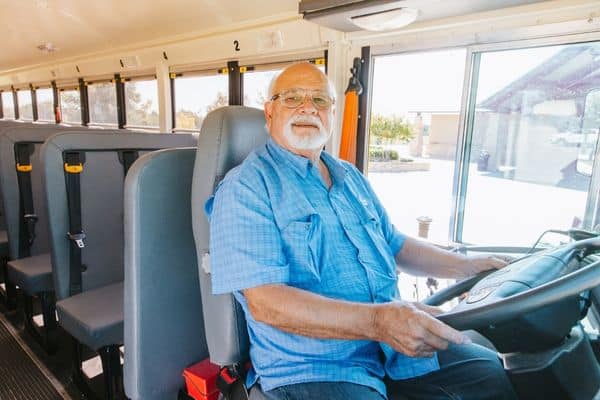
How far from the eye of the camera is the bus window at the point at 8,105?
8.75 m

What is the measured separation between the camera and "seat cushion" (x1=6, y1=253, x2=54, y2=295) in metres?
1.99

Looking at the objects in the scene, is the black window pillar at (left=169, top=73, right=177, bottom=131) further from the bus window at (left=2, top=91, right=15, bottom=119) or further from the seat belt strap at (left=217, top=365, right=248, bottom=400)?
the bus window at (left=2, top=91, right=15, bottom=119)

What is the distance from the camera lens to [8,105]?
8.95m

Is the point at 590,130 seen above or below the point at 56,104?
below

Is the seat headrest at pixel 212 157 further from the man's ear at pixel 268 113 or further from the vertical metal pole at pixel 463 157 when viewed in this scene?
the vertical metal pole at pixel 463 157

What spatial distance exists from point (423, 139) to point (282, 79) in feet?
6.21

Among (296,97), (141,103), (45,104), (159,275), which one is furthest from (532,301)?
(45,104)

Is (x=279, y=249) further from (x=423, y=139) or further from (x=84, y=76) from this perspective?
(x=84, y=76)

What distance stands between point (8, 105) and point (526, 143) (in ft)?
35.5

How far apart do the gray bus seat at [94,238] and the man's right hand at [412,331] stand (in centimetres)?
114

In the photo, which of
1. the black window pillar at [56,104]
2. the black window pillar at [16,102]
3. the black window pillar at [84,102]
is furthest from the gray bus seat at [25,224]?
the black window pillar at [16,102]

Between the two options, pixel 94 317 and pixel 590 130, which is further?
pixel 590 130

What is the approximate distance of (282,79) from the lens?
52.7 inches

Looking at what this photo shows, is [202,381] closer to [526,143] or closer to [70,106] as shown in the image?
[526,143]
